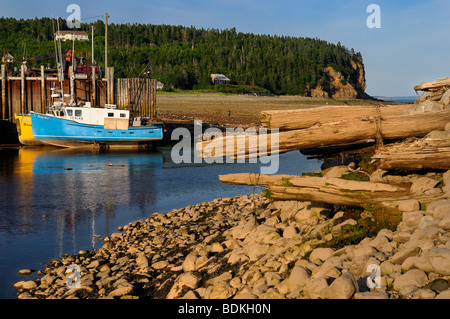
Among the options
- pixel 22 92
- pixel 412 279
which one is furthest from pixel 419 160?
pixel 22 92

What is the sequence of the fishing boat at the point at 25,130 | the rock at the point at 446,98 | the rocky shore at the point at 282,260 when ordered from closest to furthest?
1. the rocky shore at the point at 282,260
2. the rock at the point at 446,98
3. the fishing boat at the point at 25,130

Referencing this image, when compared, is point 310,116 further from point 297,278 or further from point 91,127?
point 91,127

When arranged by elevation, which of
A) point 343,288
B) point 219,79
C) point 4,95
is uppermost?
point 219,79

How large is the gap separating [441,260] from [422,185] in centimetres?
238

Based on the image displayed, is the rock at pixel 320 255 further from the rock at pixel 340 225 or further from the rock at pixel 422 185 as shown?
the rock at pixel 422 185

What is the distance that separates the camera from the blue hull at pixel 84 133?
3384 cm

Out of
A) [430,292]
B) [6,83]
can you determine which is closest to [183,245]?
[430,292]

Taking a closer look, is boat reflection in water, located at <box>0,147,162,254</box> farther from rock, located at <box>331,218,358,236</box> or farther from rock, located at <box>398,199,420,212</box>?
rock, located at <box>398,199,420,212</box>

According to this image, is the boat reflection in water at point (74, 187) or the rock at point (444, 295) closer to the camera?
the rock at point (444, 295)

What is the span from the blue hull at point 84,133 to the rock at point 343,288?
94.7 ft

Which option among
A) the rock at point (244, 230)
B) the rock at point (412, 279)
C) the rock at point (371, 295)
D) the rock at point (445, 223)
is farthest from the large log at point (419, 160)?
the rock at point (244, 230)

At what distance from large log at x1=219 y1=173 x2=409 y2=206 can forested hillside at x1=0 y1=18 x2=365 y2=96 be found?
218 feet

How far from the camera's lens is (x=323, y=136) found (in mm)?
9625
